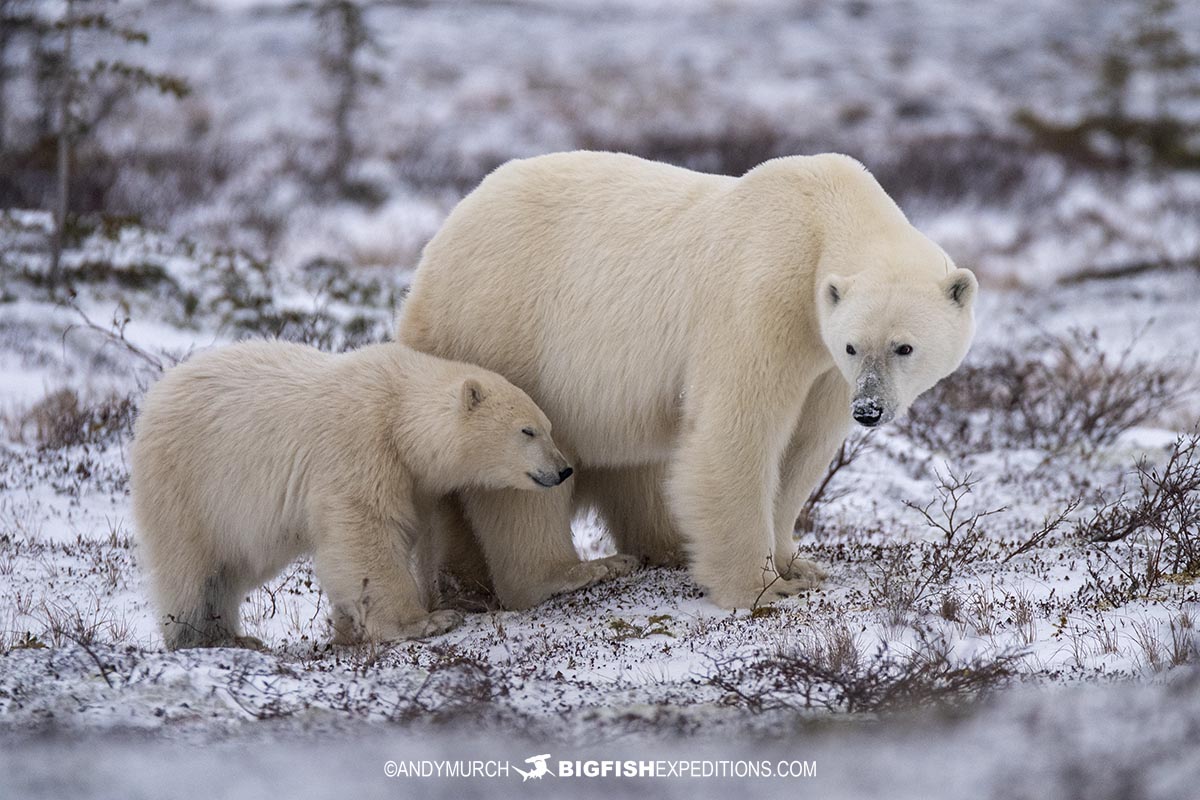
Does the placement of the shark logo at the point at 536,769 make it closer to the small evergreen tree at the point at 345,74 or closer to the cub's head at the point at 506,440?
the cub's head at the point at 506,440

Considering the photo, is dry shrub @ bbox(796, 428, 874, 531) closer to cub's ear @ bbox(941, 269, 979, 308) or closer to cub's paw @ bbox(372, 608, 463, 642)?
cub's ear @ bbox(941, 269, 979, 308)

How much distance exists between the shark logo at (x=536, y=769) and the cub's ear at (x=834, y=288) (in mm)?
2010

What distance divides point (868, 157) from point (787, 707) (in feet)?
57.3

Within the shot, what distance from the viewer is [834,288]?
4.57 metres

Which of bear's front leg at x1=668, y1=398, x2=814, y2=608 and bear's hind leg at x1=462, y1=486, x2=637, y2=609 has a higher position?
bear's front leg at x1=668, y1=398, x2=814, y2=608

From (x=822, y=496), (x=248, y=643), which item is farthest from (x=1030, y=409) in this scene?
(x=248, y=643)

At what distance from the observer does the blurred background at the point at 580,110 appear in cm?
1541

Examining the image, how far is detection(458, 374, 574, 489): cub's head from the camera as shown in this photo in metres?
5.07

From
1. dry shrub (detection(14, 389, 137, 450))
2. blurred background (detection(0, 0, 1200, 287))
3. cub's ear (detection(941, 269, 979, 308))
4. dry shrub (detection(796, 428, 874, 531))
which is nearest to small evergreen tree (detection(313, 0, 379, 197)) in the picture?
blurred background (detection(0, 0, 1200, 287))

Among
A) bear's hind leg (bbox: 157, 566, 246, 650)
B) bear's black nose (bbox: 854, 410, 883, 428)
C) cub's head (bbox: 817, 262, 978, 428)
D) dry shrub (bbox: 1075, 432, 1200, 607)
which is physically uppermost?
cub's head (bbox: 817, 262, 978, 428)

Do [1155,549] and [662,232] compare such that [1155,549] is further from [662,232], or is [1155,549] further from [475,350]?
[475,350]

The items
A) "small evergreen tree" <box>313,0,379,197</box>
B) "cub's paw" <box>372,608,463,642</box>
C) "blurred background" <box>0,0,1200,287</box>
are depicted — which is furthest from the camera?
"small evergreen tree" <box>313,0,379,197</box>

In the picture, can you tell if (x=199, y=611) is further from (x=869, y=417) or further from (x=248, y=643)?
(x=869, y=417)

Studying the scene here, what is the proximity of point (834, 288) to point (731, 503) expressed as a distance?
99 cm
